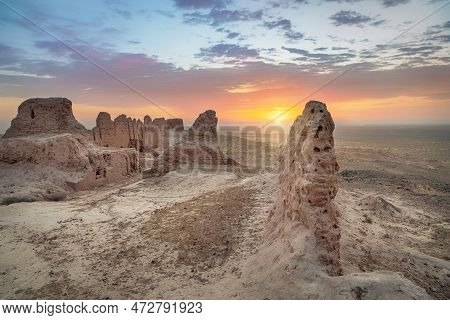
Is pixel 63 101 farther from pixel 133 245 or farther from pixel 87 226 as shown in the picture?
pixel 133 245

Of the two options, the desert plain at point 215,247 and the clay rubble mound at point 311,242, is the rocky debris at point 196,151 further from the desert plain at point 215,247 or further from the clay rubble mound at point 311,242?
the clay rubble mound at point 311,242

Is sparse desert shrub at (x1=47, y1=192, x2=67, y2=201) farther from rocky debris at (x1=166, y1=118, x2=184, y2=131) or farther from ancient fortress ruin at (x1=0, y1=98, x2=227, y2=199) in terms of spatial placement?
rocky debris at (x1=166, y1=118, x2=184, y2=131)

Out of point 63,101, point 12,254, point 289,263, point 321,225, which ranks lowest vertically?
point 12,254

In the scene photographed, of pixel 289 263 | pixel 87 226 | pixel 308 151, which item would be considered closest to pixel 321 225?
pixel 289 263

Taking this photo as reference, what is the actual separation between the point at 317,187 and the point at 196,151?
13.4 meters

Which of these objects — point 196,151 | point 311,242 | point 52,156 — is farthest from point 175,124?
point 311,242

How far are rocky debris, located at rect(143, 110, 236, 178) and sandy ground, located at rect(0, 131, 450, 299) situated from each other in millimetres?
3922

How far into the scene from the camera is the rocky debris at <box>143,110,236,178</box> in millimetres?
19531

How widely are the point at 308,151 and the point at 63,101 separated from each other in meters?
17.1

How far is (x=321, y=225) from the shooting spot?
6.62m

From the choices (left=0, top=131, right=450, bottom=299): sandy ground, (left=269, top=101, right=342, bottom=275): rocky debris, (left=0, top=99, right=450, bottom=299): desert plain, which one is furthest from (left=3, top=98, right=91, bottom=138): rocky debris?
(left=269, top=101, right=342, bottom=275): rocky debris

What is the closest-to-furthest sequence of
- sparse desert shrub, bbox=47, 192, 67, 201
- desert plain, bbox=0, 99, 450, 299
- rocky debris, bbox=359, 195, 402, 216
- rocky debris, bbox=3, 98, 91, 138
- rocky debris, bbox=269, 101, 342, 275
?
desert plain, bbox=0, 99, 450, 299, rocky debris, bbox=269, 101, 342, 275, rocky debris, bbox=359, 195, 402, 216, sparse desert shrub, bbox=47, 192, 67, 201, rocky debris, bbox=3, 98, 91, 138

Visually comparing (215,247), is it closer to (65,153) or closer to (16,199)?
(16,199)

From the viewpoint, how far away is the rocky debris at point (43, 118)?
18.7 meters
